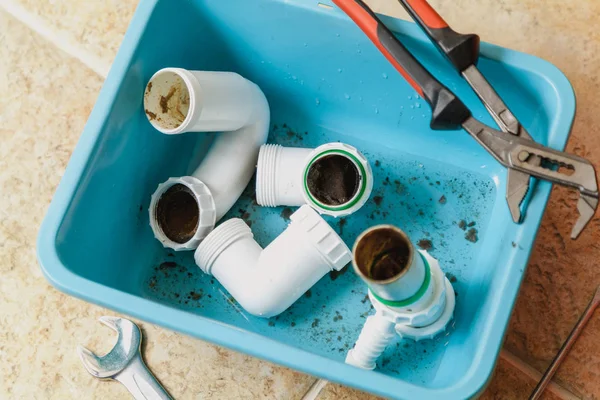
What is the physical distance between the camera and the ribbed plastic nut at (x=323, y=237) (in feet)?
2.04

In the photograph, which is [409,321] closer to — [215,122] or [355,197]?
[355,197]

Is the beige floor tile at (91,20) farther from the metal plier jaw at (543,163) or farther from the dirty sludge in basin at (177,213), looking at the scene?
the metal plier jaw at (543,163)

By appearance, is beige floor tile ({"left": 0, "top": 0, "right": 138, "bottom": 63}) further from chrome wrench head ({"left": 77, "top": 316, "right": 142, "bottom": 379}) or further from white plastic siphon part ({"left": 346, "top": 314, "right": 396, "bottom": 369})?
white plastic siphon part ({"left": 346, "top": 314, "right": 396, "bottom": 369})

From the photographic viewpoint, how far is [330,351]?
67 centimetres

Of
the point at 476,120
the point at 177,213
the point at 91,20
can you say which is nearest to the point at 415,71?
the point at 476,120

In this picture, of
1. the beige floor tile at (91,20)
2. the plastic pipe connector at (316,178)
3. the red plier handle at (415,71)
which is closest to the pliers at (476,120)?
the red plier handle at (415,71)

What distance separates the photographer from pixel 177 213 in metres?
0.69

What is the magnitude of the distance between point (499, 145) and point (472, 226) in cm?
15

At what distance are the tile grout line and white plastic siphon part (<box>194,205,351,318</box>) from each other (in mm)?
270

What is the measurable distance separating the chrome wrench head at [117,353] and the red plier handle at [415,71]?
381 millimetres

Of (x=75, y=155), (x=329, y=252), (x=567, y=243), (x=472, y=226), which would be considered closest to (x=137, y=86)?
(x=75, y=155)

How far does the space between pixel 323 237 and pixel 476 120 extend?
0.17 m

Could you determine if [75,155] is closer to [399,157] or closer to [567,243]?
[399,157]

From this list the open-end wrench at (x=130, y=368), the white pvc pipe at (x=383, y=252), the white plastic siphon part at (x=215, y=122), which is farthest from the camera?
the open-end wrench at (x=130, y=368)
